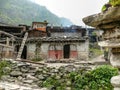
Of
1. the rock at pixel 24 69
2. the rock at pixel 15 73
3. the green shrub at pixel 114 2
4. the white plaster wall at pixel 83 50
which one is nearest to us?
the green shrub at pixel 114 2

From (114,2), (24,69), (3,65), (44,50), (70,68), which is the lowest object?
(24,69)

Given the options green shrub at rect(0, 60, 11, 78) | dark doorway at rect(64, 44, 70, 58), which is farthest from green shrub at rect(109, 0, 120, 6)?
dark doorway at rect(64, 44, 70, 58)

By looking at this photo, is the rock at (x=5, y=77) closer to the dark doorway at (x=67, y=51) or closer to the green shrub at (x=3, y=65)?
the green shrub at (x=3, y=65)

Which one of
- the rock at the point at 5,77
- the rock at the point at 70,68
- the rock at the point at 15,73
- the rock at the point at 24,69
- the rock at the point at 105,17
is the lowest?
the rock at the point at 5,77

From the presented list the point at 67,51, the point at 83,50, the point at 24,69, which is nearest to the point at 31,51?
the point at 67,51

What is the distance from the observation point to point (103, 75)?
567 inches

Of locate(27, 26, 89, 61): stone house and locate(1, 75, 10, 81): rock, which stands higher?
locate(27, 26, 89, 61): stone house

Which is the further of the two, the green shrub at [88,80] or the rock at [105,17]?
the green shrub at [88,80]

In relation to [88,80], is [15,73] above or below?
above

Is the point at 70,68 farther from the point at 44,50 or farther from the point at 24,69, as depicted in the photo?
the point at 44,50

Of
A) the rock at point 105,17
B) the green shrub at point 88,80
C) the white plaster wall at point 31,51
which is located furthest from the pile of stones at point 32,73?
the white plaster wall at point 31,51

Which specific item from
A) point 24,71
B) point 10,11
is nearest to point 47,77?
point 24,71

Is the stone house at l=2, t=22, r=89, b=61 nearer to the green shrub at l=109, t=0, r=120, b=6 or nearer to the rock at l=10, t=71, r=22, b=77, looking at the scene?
the rock at l=10, t=71, r=22, b=77

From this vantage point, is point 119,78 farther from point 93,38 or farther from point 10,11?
point 10,11
